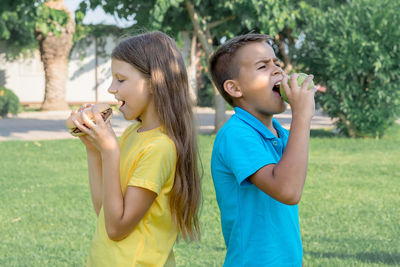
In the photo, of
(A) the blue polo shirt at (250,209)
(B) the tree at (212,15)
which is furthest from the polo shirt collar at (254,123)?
(B) the tree at (212,15)

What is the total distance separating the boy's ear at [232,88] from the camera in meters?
Result: 1.95

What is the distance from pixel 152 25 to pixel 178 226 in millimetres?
9208

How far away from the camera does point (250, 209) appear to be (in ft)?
5.98

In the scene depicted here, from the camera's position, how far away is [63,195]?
654 centimetres

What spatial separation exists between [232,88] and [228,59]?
A: 11 centimetres

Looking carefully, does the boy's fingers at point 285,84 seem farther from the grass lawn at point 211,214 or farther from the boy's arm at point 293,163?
the grass lawn at point 211,214

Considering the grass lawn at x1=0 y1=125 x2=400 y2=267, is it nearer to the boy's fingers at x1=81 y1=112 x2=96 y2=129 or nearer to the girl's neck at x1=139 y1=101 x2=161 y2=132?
the girl's neck at x1=139 y1=101 x2=161 y2=132

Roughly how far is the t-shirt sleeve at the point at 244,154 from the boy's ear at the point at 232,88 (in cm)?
17

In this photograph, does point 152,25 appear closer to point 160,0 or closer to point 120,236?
point 160,0

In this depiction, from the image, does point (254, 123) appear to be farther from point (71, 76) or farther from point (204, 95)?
point (71, 76)

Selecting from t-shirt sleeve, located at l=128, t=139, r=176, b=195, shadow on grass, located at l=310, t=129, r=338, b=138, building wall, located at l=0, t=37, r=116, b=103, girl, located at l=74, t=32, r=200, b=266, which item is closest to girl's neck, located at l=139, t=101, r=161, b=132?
girl, located at l=74, t=32, r=200, b=266

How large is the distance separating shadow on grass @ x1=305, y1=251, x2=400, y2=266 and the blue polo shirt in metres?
2.56

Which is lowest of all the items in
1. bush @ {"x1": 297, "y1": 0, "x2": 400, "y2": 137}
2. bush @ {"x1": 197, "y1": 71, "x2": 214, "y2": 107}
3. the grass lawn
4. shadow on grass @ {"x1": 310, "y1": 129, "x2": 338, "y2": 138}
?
bush @ {"x1": 197, "y1": 71, "x2": 214, "y2": 107}

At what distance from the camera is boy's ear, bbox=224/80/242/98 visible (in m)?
1.95
